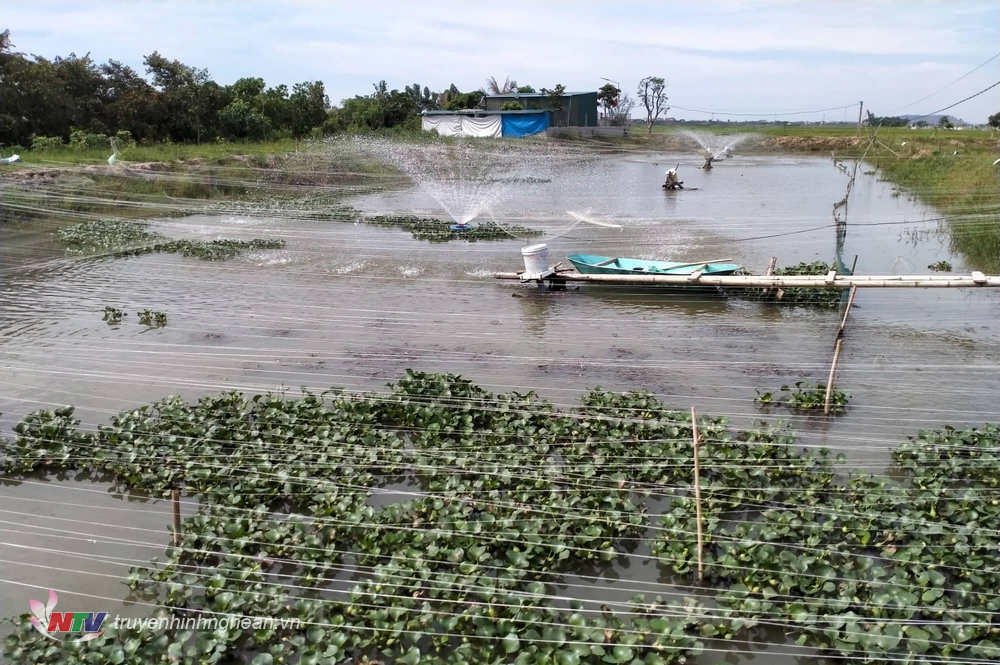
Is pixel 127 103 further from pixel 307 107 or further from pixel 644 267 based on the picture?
pixel 644 267

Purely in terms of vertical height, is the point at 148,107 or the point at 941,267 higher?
the point at 148,107

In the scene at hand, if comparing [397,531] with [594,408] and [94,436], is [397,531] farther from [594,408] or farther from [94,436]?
[94,436]

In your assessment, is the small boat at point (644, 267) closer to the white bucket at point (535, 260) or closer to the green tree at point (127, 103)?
the white bucket at point (535, 260)

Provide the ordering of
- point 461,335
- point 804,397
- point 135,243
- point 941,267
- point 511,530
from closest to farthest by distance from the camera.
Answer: point 511,530 < point 804,397 < point 461,335 < point 941,267 < point 135,243

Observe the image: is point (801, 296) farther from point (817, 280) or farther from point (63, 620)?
point (63, 620)

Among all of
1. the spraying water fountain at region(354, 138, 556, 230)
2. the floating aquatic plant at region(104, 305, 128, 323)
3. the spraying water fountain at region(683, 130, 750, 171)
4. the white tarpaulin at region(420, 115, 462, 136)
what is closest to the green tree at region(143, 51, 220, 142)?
the spraying water fountain at region(354, 138, 556, 230)

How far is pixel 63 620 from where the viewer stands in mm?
4723

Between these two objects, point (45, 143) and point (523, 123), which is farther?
point (523, 123)

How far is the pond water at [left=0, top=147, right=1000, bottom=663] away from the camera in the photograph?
779cm

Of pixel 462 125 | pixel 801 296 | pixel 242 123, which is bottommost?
pixel 801 296

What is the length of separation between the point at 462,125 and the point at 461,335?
31654 mm

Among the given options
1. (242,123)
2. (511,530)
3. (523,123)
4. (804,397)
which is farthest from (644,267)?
(523,123)

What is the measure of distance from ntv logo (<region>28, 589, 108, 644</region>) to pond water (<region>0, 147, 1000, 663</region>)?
324 millimetres

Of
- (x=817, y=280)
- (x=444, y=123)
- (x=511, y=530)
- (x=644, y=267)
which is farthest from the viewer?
(x=444, y=123)
